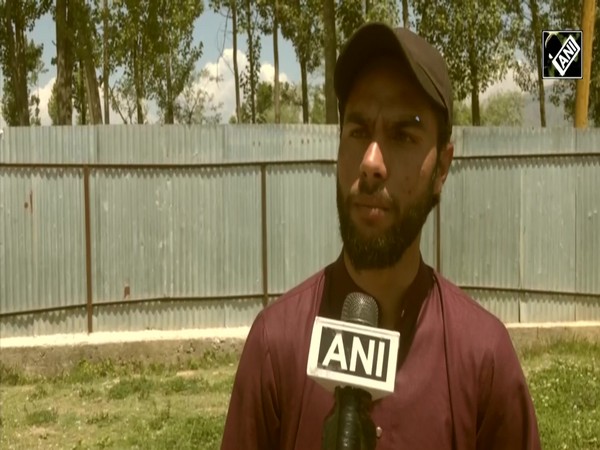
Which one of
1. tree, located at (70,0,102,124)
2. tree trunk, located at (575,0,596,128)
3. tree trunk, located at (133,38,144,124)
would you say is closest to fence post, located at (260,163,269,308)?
tree trunk, located at (575,0,596,128)

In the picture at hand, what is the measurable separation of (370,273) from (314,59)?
1765 inches

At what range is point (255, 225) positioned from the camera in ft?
A: 34.4

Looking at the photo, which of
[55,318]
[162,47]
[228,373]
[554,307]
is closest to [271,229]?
[228,373]

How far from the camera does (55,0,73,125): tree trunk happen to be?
87.2ft

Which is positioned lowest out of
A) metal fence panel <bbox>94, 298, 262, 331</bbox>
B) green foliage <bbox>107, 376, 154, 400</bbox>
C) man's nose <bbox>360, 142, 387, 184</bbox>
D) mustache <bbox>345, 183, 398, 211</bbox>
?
green foliage <bbox>107, 376, 154, 400</bbox>

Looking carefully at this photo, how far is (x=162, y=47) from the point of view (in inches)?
1439

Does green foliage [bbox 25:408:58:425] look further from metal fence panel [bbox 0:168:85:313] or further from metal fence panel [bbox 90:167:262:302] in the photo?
metal fence panel [bbox 90:167:262:302]

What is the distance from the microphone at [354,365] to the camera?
143 centimetres

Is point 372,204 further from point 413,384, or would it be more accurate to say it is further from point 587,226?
point 587,226

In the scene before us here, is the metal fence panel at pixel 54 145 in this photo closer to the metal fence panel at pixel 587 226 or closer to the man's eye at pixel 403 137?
the metal fence panel at pixel 587 226

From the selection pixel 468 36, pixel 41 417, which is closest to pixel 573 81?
pixel 468 36

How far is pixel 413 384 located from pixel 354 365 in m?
0.31

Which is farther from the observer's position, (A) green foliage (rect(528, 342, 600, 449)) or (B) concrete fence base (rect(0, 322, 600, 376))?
(B) concrete fence base (rect(0, 322, 600, 376))

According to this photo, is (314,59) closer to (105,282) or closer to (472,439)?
(105,282)
